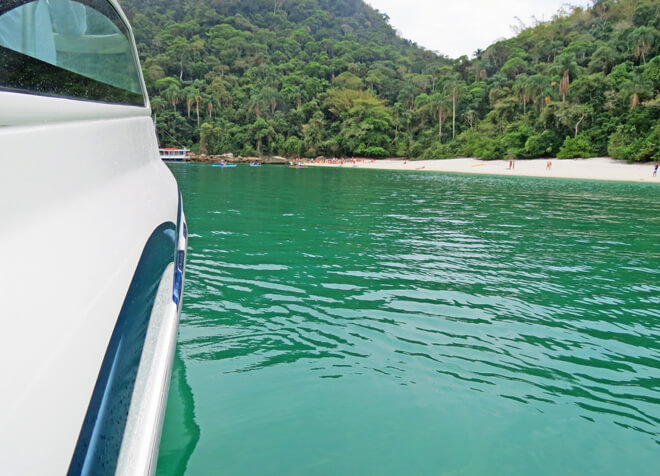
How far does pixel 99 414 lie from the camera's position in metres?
1.09

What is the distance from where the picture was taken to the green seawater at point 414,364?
2650 mm

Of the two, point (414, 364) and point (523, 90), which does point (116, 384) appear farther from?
point (523, 90)

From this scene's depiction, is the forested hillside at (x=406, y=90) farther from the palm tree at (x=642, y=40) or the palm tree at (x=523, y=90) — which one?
the palm tree at (x=523, y=90)

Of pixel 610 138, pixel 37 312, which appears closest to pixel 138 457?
pixel 37 312

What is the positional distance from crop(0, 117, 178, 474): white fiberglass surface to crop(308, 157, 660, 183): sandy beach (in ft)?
145

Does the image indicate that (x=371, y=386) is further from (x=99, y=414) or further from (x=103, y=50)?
(x=103, y=50)

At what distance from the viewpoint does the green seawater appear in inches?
104

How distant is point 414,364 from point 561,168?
50.6 meters

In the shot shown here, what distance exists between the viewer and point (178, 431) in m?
2.77

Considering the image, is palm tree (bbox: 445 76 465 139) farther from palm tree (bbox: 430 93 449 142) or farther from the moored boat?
the moored boat

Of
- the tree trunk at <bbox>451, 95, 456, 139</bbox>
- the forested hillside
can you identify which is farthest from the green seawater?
the tree trunk at <bbox>451, 95, 456, 139</bbox>

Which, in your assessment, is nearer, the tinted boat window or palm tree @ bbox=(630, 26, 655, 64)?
the tinted boat window

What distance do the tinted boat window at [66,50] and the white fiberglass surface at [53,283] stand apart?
0.49ft

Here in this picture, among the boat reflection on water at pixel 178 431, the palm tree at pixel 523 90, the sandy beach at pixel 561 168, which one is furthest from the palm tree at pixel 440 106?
the boat reflection on water at pixel 178 431
